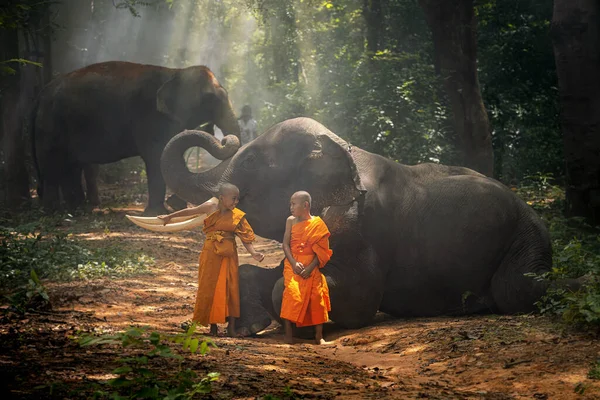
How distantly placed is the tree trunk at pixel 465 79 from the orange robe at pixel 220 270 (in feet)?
21.1

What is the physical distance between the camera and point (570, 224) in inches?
438

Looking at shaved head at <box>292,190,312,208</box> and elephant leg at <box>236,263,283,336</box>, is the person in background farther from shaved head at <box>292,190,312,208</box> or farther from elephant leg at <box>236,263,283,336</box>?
shaved head at <box>292,190,312,208</box>

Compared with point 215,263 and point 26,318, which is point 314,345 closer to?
point 215,263

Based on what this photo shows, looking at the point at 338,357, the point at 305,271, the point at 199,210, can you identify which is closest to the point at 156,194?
the point at 199,210

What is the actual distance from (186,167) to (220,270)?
1481 millimetres

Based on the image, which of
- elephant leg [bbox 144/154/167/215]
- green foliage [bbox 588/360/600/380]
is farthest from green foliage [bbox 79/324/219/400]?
elephant leg [bbox 144/154/167/215]

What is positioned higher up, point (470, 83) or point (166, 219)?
point (470, 83)

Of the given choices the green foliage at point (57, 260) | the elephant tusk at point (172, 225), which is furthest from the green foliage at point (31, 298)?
the elephant tusk at point (172, 225)

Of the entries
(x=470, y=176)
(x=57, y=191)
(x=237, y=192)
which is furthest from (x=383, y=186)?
(x=57, y=191)

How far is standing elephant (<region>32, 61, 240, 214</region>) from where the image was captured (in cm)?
1689

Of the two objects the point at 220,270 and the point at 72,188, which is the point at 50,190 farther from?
the point at 220,270

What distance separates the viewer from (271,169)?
331 inches

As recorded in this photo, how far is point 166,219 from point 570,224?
607 centimetres

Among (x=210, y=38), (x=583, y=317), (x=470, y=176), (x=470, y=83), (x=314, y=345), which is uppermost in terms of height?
(x=210, y=38)
